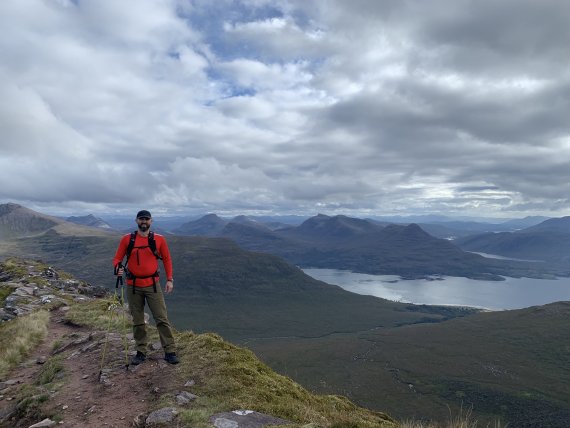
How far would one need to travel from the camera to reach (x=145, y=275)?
1412cm

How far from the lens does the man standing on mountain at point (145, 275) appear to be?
550 inches

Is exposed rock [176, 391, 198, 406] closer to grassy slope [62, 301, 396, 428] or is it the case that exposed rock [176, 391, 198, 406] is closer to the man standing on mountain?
grassy slope [62, 301, 396, 428]

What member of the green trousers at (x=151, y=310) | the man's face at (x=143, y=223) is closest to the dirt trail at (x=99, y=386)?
the green trousers at (x=151, y=310)

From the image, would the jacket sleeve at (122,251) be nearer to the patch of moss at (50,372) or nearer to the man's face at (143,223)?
the man's face at (143,223)

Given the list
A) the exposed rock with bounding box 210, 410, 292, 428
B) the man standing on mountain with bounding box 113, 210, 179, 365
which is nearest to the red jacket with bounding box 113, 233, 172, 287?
the man standing on mountain with bounding box 113, 210, 179, 365

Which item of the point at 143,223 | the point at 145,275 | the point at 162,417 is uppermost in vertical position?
the point at 143,223

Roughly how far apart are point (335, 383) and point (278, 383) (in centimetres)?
19339

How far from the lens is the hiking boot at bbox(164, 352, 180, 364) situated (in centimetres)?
1385

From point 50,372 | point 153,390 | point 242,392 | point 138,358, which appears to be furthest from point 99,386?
point 242,392

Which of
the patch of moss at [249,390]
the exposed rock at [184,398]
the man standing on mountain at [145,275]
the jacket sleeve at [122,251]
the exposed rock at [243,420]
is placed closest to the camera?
the exposed rock at [243,420]

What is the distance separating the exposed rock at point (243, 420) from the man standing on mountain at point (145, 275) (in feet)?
14.8

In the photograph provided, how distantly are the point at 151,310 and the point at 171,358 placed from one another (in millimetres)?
1839

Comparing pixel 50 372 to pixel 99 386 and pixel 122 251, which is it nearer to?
pixel 99 386

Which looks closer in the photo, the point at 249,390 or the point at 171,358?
the point at 249,390
